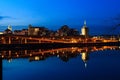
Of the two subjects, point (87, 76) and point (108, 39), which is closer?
point (87, 76)

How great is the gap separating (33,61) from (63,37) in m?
82.7

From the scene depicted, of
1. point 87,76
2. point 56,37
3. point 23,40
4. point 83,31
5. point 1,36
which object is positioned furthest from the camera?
point 83,31

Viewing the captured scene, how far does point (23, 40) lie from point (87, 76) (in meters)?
84.2

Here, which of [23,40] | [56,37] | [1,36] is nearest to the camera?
[1,36]

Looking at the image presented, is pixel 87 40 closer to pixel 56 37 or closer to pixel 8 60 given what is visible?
pixel 56 37

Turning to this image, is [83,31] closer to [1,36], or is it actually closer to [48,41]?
[48,41]

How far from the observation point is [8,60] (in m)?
29.5

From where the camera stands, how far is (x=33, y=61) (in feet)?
92.0

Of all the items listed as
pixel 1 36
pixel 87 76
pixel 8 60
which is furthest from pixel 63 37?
pixel 87 76

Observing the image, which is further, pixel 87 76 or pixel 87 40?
pixel 87 40

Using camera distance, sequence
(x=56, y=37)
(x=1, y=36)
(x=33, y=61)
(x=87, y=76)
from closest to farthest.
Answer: (x=87, y=76) < (x=33, y=61) < (x=1, y=36) < (x=56, y=37)

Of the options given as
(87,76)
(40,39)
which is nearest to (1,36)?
(40,39)

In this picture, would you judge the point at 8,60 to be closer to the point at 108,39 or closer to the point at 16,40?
the point at 16,40

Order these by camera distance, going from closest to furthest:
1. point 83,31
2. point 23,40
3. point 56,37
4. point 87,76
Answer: point 87,76 < point 23,40 < point 56,37 < point 83,31
